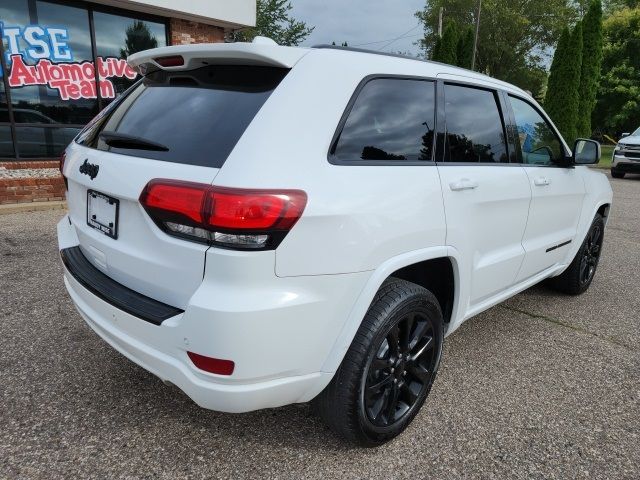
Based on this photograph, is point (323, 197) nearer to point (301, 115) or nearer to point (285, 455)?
point (301, 115)

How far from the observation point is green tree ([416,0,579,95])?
3672cm

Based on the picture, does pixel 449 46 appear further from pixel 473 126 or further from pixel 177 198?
pixel 177 198

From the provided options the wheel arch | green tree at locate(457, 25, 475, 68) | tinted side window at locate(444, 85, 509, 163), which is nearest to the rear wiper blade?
the wheel arch

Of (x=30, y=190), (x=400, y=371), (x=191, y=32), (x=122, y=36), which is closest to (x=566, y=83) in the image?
(x=191, y=32)

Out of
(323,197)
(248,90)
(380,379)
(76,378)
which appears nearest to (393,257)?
(323,197)

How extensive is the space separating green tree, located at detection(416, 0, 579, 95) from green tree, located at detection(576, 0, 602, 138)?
63.6ft

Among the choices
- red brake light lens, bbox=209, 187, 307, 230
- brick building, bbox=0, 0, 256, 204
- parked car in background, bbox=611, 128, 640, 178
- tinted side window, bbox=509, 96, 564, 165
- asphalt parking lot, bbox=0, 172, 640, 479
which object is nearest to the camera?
red brake light lens, bbox=209, 187, 307, 230

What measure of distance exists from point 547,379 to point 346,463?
1.51 metres

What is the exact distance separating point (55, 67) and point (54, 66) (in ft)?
0.07

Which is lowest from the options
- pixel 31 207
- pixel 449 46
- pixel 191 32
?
pixel 31 207

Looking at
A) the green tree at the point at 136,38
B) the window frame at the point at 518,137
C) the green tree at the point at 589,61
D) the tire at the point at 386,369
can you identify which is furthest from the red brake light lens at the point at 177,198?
the green tree at the point at 589,61

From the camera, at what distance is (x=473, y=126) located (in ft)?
9.11

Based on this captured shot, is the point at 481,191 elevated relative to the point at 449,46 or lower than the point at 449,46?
lower

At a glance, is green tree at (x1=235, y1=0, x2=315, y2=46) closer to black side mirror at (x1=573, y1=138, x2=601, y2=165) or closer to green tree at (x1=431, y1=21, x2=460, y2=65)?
green tree at (x1=431, y1=21, x2=460, y2=65)
